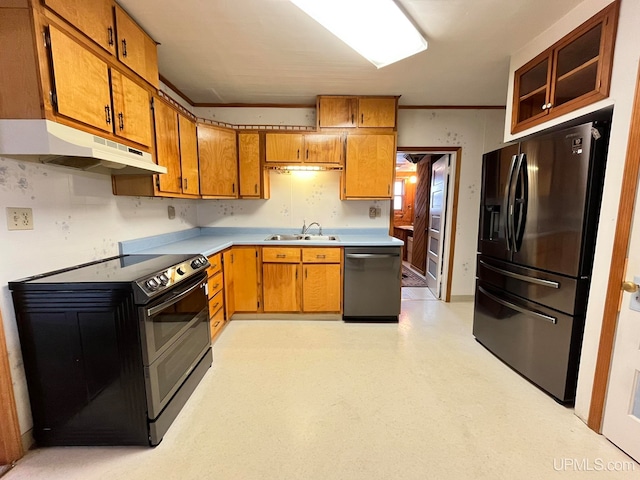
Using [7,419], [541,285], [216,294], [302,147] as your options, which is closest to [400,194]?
[302,147]

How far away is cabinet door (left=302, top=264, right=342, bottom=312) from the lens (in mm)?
2895

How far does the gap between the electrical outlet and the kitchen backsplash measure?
2064mm

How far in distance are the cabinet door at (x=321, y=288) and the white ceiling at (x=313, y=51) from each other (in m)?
1.90

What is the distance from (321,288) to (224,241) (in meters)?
1.16

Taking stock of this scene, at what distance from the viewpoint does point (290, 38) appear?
195cm

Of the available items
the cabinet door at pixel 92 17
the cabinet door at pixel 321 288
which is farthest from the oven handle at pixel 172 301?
the cabinet door at pixel 92 17

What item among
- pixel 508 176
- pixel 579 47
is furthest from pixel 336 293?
pixel 579 47

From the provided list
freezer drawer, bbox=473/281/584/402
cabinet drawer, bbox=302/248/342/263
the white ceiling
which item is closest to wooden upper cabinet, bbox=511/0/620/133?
the white ceiling

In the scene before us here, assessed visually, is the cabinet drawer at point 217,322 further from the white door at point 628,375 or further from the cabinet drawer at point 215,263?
the white door at point 628,375

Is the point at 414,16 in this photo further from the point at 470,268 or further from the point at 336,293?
the point at 470,268

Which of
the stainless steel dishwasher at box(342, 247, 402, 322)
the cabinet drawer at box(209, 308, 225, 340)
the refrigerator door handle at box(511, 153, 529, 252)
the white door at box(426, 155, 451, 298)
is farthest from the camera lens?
the white door at box(426, 155, 451, 298)

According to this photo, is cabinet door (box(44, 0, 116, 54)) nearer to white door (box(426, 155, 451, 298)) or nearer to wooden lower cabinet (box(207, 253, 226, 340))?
wooden lower cabinet (box(207, 253, 226, 340))

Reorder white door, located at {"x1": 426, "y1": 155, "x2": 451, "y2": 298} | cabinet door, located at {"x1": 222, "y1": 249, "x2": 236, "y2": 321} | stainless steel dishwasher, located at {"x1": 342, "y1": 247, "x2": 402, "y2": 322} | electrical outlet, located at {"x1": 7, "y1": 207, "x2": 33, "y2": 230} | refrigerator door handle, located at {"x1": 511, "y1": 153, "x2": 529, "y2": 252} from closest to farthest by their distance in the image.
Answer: electrical outlet, located at {"x1": 7, "y1": 207, "x2": 33, "y2": 230} < refrigerator door handle, located at {"x1": 511, "y1": 153, "x2": 529, "y2": 252} < cabinet door, located at {"x1": 222, "y1": 249, "x2": 236, "y2": 321} < stainless steel dishwasher, located at {"x1": 342, "y1": 247, "x2": 402, "y2": 322} < white door, located at {"x1": 426, "y1": 155, "x2": 451, "y2": 298}

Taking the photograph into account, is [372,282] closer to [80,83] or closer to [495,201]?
[495,201]
